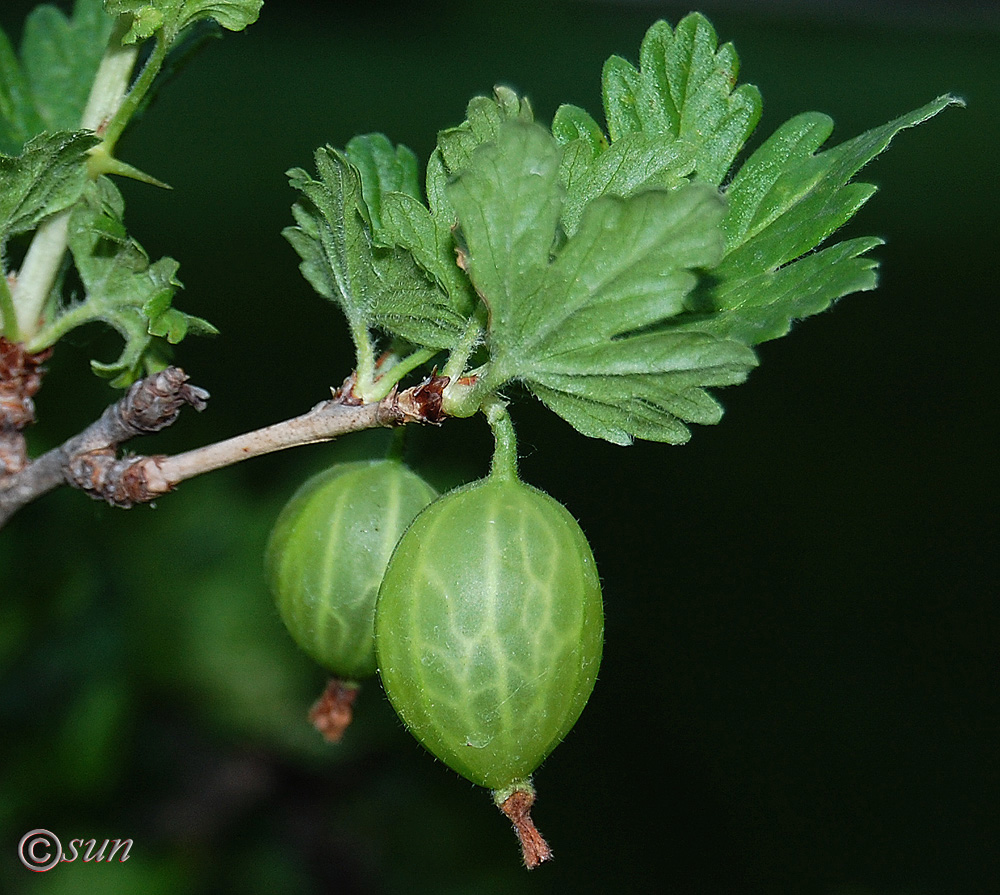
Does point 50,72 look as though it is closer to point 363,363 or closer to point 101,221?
point 101,221

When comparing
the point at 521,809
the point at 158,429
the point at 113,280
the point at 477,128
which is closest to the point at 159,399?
the point at 158,429

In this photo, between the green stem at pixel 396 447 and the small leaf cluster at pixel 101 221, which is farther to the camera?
the green stem at pixel 396 447

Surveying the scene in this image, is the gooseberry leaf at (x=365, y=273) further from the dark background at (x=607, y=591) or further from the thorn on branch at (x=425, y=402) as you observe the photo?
the dark background at (x=607, y=591)

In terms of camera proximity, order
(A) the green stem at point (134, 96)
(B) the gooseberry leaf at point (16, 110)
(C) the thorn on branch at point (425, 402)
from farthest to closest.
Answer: (B) the gooseberry leaf at point (16, 110) < (A) the green stem at point (134, 96) < (C) the thorn on branch at point (425, 402)

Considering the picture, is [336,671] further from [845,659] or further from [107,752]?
[845,659]

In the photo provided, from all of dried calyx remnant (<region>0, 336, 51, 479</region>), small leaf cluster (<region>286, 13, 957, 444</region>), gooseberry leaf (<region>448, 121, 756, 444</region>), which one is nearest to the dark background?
dried calyx remnant (<region>0, 336, 51, 479</region>)

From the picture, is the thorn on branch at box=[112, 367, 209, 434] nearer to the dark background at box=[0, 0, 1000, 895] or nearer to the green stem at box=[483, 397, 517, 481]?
the dark background at box=[0, 0, 1000, 895]

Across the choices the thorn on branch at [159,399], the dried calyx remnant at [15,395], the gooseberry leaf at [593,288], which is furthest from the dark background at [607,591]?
the gooseberry leaf at [593,288]
